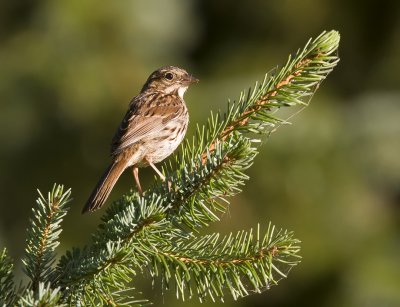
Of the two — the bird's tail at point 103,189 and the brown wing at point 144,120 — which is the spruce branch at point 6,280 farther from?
the brown wing at point 144,120

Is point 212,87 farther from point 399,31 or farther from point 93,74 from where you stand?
point 399,31

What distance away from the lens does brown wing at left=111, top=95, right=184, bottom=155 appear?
610cm

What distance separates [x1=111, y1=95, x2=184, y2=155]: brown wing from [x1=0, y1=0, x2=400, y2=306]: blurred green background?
4.34 meters

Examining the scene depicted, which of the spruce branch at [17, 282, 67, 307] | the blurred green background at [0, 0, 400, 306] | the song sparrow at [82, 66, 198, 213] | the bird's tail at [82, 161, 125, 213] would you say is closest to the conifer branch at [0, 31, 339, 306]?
the spruce branch at [17, 282, 67, 307]

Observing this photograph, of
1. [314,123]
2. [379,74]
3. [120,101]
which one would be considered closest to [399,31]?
[379,74]

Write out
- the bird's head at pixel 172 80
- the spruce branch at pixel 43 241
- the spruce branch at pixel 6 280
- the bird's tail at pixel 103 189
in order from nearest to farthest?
the spruce branch at pixel 6 280 → the spruce branch at pixel 43 241 → the bird's tail at pixel 103 189 → the bird's head at pixel 172 80

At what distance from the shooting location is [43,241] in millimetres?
3787

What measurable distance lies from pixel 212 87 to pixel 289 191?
1.66 meters

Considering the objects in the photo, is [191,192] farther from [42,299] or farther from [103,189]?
[103,189]

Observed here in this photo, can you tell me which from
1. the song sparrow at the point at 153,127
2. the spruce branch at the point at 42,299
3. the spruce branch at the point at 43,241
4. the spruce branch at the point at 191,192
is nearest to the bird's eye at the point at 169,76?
the song sparrow at the point at 153,127

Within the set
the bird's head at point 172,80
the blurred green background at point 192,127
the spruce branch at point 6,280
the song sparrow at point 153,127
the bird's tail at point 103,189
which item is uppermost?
the blurred green background at point 192,127

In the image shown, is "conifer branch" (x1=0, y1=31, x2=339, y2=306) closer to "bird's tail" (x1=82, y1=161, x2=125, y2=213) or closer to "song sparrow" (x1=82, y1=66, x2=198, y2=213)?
"bird's tail" (x1=82, y1=161, x2=125, y2=213)

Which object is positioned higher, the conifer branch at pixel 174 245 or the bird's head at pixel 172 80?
the bird's head at pixel 172 80

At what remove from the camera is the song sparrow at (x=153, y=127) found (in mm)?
6004
